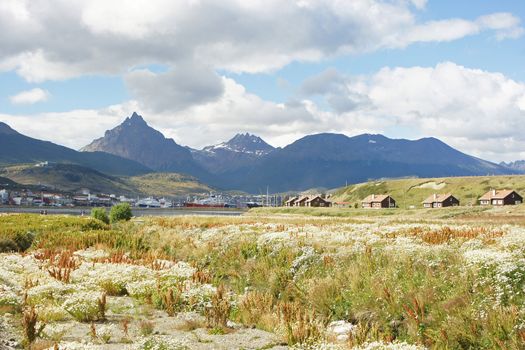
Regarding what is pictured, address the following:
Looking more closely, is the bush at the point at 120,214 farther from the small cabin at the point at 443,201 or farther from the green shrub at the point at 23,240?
the small cabin at the point at 443,201

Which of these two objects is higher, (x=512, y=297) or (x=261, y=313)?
(x=512, y=297)

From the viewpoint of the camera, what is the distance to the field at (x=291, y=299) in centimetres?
1119

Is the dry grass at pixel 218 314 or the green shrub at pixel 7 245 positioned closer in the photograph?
the dry grass at pixel 218 314

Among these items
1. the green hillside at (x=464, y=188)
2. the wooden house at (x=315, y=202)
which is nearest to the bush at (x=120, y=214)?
the wooden house at (x=315, y=202)

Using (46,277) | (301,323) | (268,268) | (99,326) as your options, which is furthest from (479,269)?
(46,277)

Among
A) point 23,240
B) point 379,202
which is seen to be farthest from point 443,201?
point 23,240

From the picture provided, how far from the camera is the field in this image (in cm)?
1119

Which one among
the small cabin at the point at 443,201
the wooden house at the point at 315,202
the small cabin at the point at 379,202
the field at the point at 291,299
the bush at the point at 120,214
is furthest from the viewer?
the wooden house at the point at 315,202

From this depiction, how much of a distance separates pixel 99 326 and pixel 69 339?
57.1 inches

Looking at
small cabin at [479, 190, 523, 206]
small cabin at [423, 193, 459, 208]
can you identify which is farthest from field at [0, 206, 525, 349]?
small cabin at [423, 193, 459, 208]

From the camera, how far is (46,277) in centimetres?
1792

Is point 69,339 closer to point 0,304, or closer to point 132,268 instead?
point 0,304

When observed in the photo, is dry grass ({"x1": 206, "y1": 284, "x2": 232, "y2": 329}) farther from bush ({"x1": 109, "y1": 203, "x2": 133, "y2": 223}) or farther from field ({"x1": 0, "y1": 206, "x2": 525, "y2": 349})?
bush ({"x1": 109, "y1": 203, "x2": 133, "y2": 223})

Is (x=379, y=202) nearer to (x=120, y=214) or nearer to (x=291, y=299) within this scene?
(x=120, y=214)
